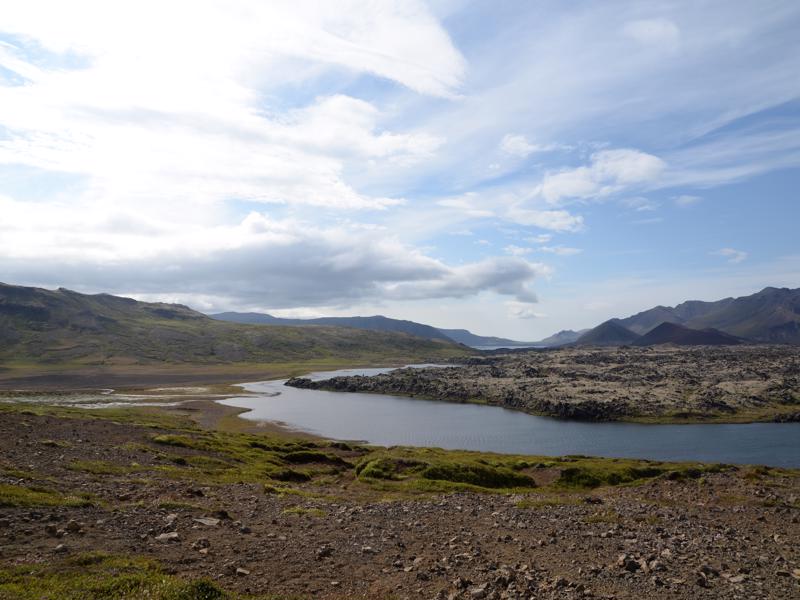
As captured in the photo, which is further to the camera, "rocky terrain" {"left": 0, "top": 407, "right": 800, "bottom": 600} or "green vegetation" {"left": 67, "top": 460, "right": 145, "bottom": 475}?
"green vegetation" {"left": 67, "top": 460, "right": 145, "bottom": 475}

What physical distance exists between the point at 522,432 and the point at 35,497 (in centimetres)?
9957

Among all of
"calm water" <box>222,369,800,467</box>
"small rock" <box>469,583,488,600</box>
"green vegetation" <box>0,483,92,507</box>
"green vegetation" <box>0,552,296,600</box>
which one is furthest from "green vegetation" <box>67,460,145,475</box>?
"calm water" <box>222,369,800,467</box>

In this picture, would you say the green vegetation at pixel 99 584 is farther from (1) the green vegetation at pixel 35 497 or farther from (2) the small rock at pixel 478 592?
(1) the green vegetation at pixel 35 497

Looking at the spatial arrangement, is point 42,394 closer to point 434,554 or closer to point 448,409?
point 448,409

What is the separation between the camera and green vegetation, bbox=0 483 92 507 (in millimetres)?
22172

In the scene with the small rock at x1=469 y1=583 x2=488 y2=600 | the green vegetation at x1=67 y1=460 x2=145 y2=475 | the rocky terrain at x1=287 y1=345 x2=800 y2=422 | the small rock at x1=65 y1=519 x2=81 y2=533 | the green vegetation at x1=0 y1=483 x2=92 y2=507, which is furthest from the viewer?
the rocky terrain at x1=287 y1=345 x2=800 y2=422

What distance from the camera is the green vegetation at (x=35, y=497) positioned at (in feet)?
72.7

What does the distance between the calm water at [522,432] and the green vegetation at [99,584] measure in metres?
82.0

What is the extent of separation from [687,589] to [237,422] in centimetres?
10558

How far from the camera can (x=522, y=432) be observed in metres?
110

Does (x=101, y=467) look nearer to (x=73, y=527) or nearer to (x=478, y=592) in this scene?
(x=73, y=527)

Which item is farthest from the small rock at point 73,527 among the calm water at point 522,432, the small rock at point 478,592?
the calm water at point 522,432

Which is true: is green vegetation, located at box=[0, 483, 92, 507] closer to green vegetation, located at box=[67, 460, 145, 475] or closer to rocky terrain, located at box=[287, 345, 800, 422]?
green vegetation, located at box=[67, 460, 145, 475]

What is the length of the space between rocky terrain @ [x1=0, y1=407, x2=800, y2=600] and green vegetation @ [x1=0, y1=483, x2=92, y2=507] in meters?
0.09
